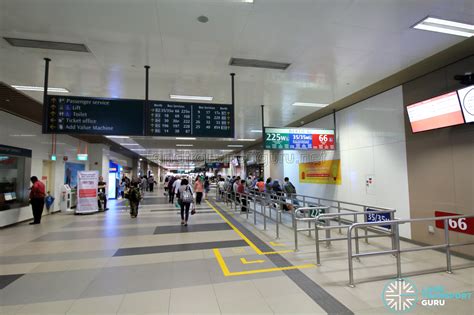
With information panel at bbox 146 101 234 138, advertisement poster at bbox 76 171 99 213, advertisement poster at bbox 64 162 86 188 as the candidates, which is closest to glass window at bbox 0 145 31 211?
advertisement poster at bbox 76 171 99 213

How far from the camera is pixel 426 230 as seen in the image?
4992 millimetres

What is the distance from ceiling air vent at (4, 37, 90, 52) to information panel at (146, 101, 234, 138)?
1.40 metres

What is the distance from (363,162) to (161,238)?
5.80 meters

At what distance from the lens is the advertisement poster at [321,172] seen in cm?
784

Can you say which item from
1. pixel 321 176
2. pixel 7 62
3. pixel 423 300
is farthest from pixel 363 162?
pixel 7 62

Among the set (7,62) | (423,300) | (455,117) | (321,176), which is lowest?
(423,300)

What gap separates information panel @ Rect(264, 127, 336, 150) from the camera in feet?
22.3

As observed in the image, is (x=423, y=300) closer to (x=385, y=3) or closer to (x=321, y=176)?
(x=385, y=3)

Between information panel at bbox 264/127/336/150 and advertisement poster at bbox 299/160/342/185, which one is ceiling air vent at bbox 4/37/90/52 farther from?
advertisement poster at bbox 299/160/342/185

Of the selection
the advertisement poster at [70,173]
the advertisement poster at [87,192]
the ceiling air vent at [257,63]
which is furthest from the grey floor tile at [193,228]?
the advertisement poster at [70,173]

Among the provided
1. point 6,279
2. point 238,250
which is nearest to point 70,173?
point 6,279

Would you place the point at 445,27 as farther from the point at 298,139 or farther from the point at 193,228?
the point at 193,228

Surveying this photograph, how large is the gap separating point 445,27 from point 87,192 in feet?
37.7

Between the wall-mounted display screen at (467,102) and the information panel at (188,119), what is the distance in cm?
404
